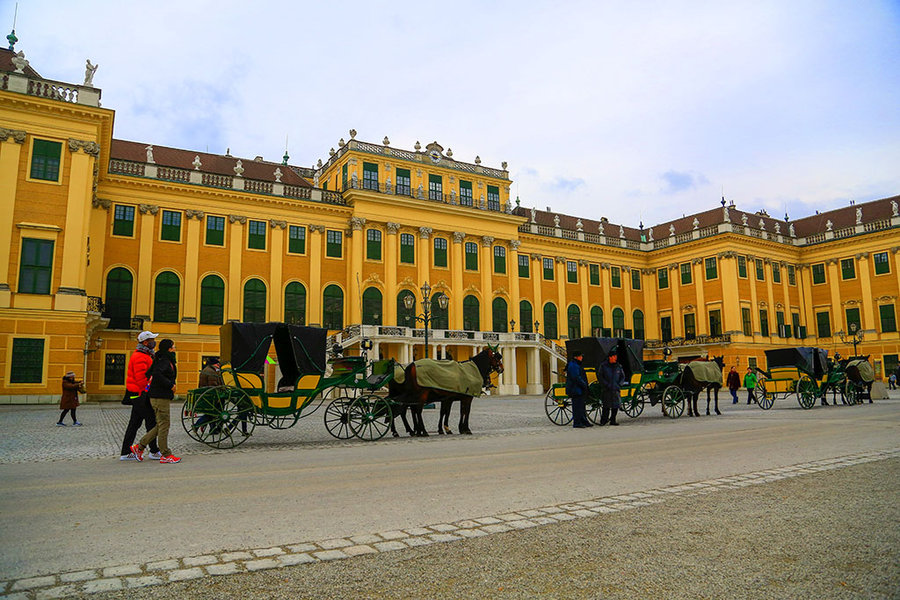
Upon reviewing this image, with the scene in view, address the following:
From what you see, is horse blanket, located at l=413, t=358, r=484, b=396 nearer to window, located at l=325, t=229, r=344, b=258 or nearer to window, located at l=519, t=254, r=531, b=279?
window, located at l=325, t=229, r=344, b=258

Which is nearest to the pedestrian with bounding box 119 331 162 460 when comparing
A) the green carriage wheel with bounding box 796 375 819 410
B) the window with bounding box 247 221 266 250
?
the green carriage wheel with bounding box 796 375 819 410

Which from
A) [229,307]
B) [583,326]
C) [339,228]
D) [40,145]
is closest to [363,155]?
[339,228]

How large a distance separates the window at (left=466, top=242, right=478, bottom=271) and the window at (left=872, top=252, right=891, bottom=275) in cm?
3241

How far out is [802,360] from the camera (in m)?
21.7

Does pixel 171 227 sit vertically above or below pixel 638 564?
above

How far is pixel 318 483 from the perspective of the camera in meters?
7.10

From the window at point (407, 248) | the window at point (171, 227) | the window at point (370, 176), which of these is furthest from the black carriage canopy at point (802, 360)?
the window at point (171, 227)

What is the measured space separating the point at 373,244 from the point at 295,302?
20.8 feet

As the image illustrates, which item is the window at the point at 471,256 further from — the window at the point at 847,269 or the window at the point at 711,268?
the window at the point at 847,269

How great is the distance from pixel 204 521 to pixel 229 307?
3284 centimetres

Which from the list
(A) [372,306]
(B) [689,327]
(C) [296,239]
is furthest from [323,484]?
(B) [689,327]

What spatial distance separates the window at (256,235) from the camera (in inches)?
1470

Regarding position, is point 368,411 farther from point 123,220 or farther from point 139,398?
point 123,220

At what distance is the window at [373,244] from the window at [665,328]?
26.6 m
